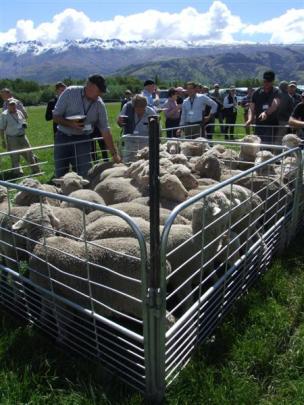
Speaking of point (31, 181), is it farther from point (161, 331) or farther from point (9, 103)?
point (9, 103)

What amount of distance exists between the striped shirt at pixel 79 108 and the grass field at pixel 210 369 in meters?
3.45

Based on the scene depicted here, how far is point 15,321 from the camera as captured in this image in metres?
3.74

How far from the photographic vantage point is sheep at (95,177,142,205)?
5.29 meters

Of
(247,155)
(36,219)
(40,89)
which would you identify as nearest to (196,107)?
(247,155)

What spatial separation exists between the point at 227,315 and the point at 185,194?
1621mm

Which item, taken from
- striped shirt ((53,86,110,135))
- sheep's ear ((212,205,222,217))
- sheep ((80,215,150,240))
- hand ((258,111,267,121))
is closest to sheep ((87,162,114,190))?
striped shirt ((53,86,110,135))

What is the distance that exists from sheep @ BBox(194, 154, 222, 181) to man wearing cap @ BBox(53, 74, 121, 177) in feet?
4.88

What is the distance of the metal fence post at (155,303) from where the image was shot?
219 centimetres

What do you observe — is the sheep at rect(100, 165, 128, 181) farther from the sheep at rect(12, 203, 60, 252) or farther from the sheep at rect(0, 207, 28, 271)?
the sheep at rect(12, 203, 60, 252)

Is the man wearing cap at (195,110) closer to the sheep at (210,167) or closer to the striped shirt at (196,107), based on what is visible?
the striped shirt at (196,107)

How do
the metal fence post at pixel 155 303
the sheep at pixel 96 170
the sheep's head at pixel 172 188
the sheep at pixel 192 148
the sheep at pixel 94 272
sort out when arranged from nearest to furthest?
the metal fence post at pixel 155 303 < the sheep at pixel 94 272 < the sheep's head at pixel 172 188 < the sheep at pixel 96 170 < the sheep at pixel 192 148

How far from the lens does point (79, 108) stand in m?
6.32

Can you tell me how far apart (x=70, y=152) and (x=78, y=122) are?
0.60 meters

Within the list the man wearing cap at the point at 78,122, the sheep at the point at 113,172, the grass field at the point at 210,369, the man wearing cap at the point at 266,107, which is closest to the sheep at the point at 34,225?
the grass field at the point at 210,369
